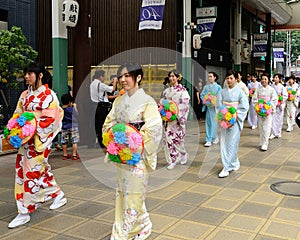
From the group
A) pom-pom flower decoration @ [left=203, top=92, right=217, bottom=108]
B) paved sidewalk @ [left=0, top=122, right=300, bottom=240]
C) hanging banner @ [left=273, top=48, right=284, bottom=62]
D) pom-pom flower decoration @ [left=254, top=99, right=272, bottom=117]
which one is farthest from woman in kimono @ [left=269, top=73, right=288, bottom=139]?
hanging banner @ [left=273, top=48, right=284, bottom=62]

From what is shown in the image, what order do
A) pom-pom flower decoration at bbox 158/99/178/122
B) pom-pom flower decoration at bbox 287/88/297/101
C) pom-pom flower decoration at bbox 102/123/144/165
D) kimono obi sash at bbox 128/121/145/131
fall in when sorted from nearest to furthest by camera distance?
pom-pom flower decoration at bbox 102/123/144/165
kimono obi sash at bbox 128/121/145/131
pom-pom flower decoration at bbox 158/99/178/122
pom-pom flower decoration at bbox 287/88/297/101

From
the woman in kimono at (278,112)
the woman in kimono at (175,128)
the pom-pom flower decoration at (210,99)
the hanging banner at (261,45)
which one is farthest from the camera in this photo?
the hanging banner at (261,45)

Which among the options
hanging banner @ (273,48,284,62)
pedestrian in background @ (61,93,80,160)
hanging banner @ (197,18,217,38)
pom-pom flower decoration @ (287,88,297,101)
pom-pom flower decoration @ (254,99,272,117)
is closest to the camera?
pedestrian in background @ (61,93,80,160)

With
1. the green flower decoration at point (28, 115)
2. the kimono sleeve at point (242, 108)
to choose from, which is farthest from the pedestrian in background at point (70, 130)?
the green flower decoration at point (28, 115)

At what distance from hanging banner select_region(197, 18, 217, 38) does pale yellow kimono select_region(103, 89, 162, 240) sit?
11243mm

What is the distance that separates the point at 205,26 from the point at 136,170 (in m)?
11.7

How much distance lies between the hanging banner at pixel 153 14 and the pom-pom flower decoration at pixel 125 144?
7.80m

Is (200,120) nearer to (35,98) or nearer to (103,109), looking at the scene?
(103,109)

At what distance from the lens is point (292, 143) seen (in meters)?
10.2

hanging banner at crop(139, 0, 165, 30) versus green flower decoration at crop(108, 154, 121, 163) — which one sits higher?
hanging banner at crop(139, 0, 165, 30)

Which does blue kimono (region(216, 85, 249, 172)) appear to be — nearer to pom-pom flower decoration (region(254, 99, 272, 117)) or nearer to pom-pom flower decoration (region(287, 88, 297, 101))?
pom-pom flower decoration (region(254, 99, 272, 117))

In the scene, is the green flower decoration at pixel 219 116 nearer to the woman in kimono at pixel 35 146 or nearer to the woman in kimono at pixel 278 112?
the woman in kimono at pixel 35 146

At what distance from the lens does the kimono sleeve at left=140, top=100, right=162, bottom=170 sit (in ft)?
11.6

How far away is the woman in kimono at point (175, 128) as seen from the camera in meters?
7.23
